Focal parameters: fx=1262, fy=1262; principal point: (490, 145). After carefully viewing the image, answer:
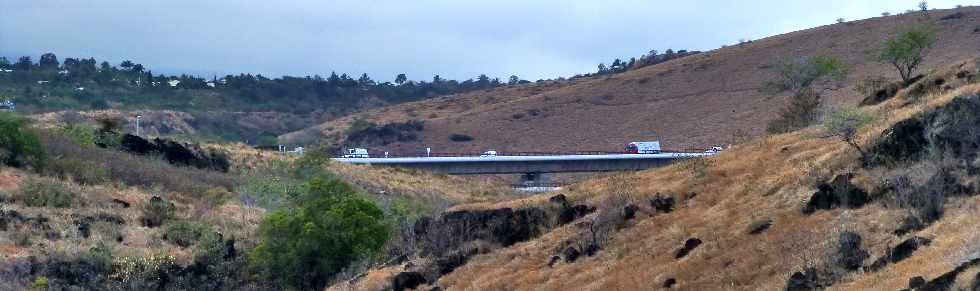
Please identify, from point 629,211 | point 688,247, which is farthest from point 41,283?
point 688,247

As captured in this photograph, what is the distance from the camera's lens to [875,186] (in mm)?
22594

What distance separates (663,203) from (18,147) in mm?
40853

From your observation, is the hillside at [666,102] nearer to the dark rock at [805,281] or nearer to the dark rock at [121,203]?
the dark rock at [121,203]

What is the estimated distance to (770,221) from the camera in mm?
23516

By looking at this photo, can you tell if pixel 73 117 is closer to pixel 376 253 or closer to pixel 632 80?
pixel 632 80

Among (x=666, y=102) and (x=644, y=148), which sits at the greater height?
(x=666, y=102)

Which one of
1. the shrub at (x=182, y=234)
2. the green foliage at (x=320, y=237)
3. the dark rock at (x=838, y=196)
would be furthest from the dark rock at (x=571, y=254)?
the shrub at (x=182, y=234)

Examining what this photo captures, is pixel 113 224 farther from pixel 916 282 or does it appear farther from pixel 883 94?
pixel 916 282

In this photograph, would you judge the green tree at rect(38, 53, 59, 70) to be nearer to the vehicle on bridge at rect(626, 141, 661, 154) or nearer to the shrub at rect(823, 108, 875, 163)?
the vehicle on bridge at rect(626, 141, 661, 154)

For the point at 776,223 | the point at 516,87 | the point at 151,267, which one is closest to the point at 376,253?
the point at 151,267

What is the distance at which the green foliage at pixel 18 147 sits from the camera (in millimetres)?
59406

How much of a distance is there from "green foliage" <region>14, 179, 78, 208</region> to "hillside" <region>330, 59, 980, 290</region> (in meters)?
24.5

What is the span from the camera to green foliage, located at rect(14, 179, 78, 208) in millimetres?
53844

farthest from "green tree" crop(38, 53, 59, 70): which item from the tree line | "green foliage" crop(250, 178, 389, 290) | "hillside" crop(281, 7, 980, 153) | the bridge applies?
"green foliage" crop(250, 178, 389, 290)
